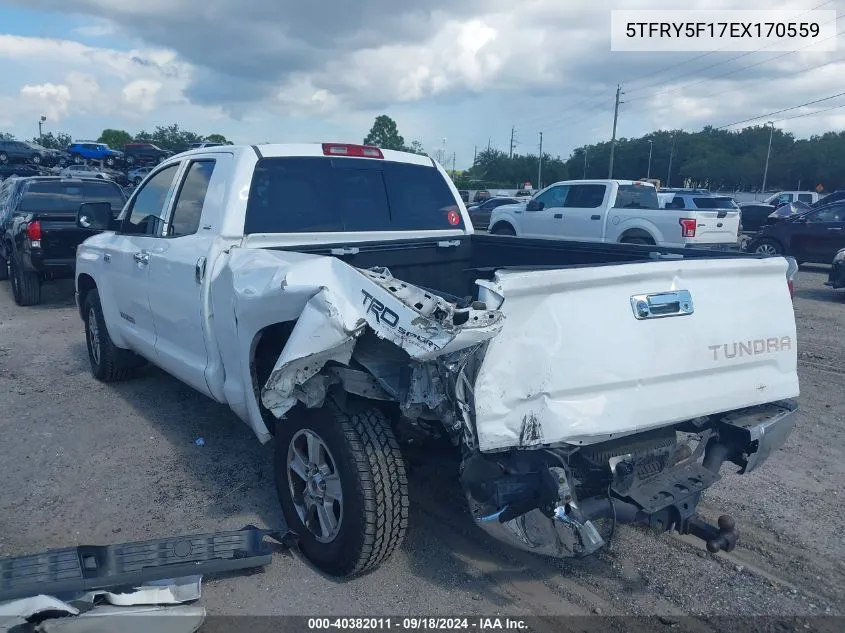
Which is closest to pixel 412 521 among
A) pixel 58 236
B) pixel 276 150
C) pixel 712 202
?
pixel 276 150

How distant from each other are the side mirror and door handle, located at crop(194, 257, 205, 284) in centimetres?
216

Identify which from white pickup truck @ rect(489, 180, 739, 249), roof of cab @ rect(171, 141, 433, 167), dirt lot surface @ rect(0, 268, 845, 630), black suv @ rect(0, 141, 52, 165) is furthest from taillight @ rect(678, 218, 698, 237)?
black suv @ rect(0, 141, 52, 165)

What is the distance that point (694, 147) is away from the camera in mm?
76688

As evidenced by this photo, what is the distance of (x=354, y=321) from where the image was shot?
2.87 m

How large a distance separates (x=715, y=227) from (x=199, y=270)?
12191 mm

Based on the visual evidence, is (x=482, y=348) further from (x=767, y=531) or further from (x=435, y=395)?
(x=767, y=531)

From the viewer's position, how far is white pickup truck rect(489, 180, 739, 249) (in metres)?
13.7

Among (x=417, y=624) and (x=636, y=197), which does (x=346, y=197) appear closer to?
(x=417, y=624)

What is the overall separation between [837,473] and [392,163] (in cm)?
370

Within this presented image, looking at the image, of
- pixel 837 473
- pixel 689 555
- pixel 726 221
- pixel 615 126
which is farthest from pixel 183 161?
pixel 615 126

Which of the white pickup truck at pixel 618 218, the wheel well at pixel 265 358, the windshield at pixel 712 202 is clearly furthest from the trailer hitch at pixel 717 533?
the windshield at pixel 712 202

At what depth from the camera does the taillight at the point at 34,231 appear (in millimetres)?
10227

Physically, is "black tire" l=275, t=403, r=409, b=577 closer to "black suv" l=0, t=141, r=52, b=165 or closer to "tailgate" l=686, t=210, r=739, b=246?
"tailgate" l=686, t=210, r=739, b=246

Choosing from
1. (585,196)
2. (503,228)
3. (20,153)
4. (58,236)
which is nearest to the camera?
(58,236)
